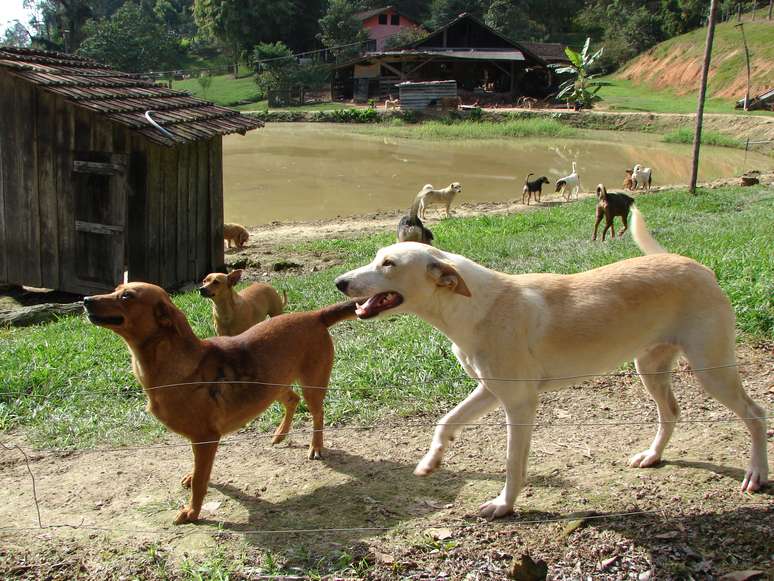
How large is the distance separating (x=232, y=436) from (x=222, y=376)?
4.56 feet

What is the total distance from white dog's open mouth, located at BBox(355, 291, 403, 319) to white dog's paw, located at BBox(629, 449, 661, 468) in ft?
6.46

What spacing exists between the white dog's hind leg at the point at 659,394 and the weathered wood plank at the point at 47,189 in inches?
408

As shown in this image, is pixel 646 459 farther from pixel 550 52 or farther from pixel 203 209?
pixel 550 52

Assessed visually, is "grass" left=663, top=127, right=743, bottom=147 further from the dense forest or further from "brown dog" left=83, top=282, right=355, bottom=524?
"brown dog" left=83, top=282, right=355, bottom=524

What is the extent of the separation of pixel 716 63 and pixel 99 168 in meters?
52.5

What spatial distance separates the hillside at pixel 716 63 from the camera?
49.2 meters


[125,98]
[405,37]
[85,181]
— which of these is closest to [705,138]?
[125,98]

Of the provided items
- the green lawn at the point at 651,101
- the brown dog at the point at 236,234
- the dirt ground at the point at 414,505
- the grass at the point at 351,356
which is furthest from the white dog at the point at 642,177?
the green lawn at the point at 651,101

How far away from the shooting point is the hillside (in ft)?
161

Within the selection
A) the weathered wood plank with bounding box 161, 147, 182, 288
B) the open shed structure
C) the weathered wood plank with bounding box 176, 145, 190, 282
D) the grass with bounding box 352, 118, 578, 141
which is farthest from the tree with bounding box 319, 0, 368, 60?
the weathered wood plank with bounding box 161, 147, 182, 288

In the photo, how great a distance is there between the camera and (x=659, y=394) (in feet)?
16.5

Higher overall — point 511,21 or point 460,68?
point 511,21

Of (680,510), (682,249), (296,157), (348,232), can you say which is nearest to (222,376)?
(680,510)

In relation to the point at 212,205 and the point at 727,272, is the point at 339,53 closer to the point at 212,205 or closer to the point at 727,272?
the point at 212,205
